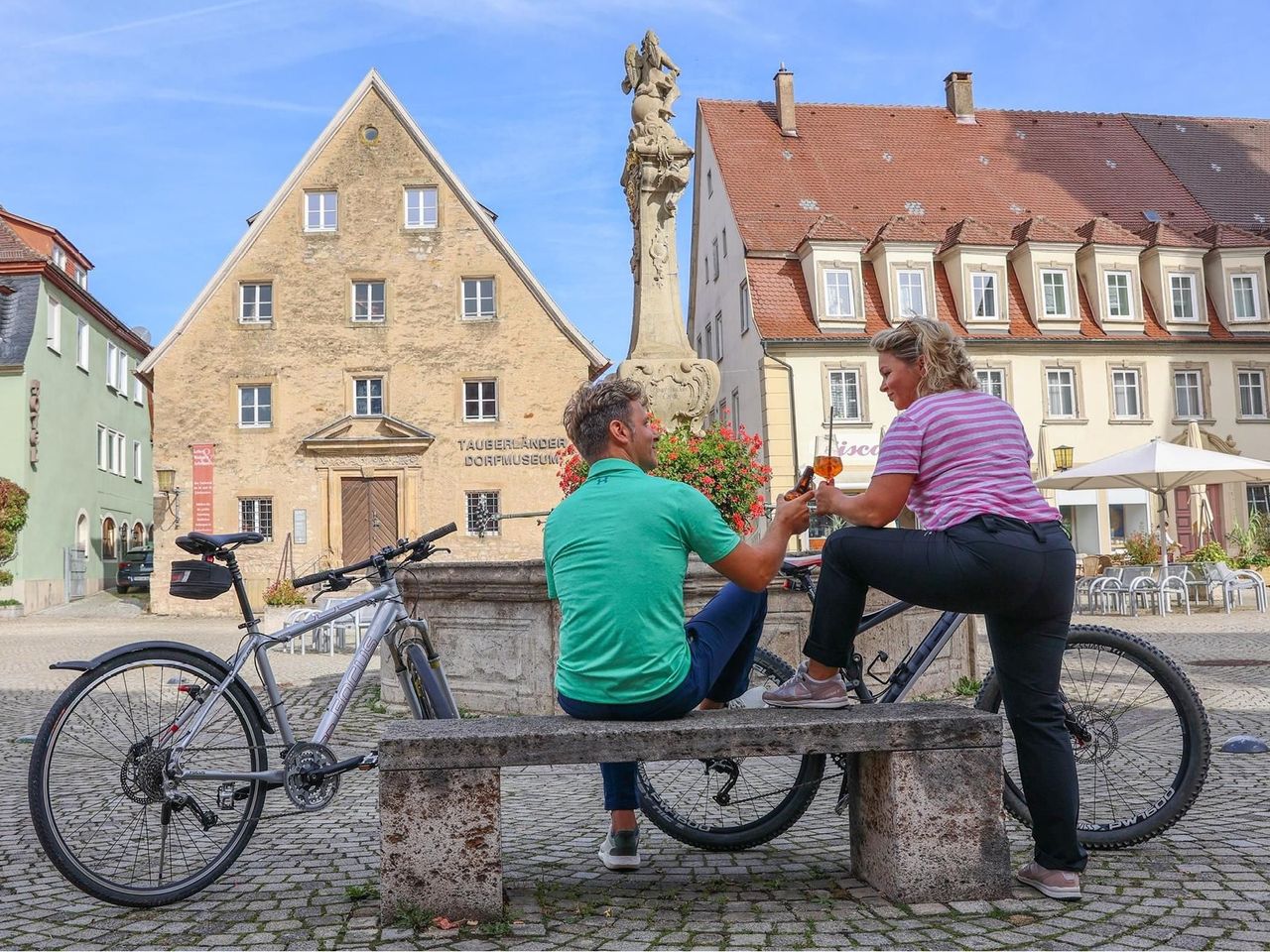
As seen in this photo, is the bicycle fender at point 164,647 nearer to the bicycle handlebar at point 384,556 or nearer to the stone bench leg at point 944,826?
the bicycle handlebar at point 384,556

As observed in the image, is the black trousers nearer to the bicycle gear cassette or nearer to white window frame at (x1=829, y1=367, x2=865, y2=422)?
the bicycle gear cassette

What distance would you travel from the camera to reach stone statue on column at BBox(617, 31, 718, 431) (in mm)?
9422

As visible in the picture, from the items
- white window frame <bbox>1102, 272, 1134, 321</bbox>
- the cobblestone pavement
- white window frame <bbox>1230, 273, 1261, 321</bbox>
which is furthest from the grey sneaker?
white window frame <bbox>1230, 273, 1261, 321</bbox>

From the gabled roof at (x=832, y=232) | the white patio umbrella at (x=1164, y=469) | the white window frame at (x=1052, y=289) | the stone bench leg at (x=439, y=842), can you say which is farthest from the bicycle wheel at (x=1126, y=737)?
the white window frame at (x=1052, y=289)

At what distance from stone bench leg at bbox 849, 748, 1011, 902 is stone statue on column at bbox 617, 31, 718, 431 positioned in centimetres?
616

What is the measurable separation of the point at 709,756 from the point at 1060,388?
99.2ft

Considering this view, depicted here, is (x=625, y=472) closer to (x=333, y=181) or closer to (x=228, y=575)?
(x=228, y=575)

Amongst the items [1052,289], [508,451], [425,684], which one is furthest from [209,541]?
[1052,289]

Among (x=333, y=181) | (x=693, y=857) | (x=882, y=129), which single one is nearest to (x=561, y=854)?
(x=693, y=857)

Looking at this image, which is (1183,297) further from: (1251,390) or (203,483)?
(203,483)

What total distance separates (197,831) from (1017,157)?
36414 mm

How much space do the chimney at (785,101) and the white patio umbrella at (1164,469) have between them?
65.6 ft

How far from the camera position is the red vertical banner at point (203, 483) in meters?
28.2

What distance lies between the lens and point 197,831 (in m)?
3.72
